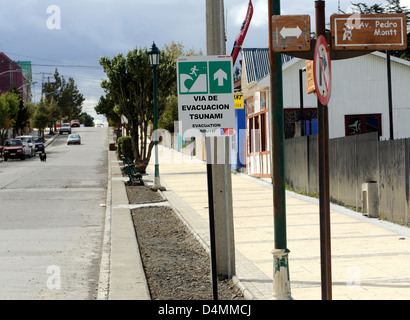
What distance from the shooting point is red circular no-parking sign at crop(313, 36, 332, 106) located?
5246 mm

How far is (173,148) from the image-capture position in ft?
195

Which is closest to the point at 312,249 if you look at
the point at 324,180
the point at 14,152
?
the point at 324,180

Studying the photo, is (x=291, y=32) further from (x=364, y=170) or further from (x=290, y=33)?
(x=364, y=170)

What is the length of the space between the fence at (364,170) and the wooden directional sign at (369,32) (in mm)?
6274

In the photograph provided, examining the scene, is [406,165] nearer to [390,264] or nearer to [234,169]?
[390,264]

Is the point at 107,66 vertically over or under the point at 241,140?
over

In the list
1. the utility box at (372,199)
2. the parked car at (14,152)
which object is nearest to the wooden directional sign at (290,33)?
the utility box at (372,199)

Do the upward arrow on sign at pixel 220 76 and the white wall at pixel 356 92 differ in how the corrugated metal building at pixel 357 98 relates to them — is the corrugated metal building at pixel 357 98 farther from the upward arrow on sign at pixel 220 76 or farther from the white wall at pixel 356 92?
the upward arrow on sign at pixel 220 76

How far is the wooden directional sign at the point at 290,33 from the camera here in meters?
5.78

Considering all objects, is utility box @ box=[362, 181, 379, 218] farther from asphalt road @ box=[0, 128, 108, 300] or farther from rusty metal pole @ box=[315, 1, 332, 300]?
rusty metal pole @ box=[315, 1, 332, 300]

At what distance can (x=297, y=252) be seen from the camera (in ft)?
32.0

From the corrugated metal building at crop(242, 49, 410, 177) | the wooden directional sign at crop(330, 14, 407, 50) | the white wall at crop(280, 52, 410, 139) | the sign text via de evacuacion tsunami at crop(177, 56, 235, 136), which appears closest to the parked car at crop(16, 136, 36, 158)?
the corrugated metal building at crop(242, 49, 410, 177)

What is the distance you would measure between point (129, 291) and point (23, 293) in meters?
1.20
